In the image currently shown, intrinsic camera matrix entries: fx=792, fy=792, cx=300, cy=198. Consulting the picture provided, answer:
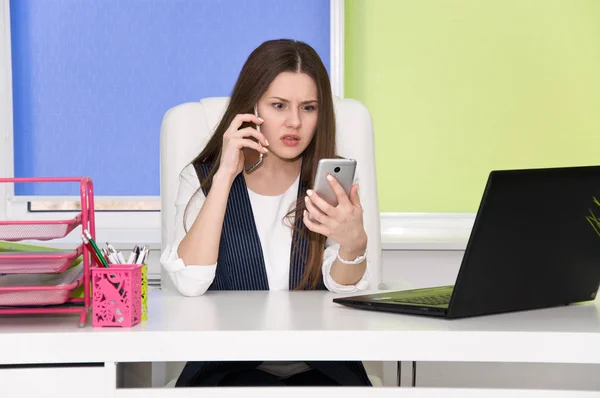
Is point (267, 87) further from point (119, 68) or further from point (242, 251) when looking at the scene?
point (119, 68)

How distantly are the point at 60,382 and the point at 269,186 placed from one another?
1.00 metres

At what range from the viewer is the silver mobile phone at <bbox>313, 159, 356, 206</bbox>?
4.58ft

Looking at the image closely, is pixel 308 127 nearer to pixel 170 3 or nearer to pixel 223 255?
pixel 223 255

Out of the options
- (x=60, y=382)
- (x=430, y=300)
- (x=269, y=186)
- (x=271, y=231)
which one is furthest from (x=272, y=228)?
(x=60, y=382)

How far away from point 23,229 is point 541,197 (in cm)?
72

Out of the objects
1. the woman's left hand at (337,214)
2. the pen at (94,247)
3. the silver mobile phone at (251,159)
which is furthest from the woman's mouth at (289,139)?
the pen at (94,247)

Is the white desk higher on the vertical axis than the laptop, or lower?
lower

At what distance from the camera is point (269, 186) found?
1946 millimetres

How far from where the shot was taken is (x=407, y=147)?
274 cm

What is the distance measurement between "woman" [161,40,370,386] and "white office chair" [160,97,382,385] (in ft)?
0.18

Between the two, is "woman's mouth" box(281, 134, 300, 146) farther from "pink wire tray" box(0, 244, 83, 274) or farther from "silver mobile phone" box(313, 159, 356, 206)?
"pink wire tray" box(0, 244, 83, 274)

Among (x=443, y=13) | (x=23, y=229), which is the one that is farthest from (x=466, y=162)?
(x=23, y=229)

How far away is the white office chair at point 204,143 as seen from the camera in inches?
75.2

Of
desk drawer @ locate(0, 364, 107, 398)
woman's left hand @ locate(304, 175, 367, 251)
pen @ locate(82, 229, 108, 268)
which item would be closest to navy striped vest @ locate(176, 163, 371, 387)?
woman's left hand @ locate(304, 175, 367, 251)
